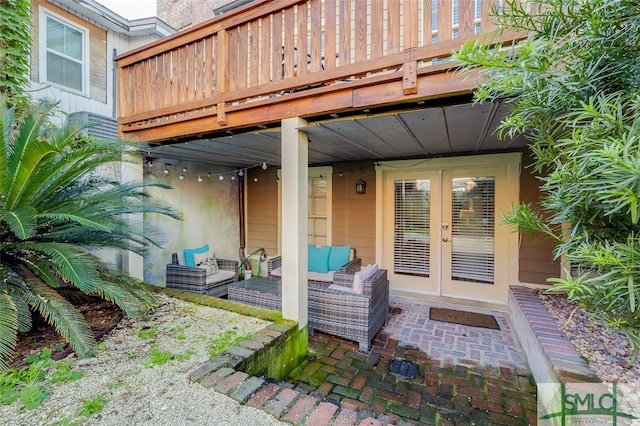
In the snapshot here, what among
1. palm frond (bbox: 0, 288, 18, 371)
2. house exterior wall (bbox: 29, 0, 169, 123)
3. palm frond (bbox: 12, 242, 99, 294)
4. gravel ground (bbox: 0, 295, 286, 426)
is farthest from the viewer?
house exterior wall (bbox: 29, 0, 169, 123)

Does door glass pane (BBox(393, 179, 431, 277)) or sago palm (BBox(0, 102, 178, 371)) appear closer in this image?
sago palm (BBox(0, 102, 178, 371))

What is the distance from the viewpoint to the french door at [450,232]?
15.0 ft

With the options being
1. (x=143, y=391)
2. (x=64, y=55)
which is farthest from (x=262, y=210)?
(x=143, y=391)

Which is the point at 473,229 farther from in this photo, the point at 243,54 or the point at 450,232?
the point at 243,54

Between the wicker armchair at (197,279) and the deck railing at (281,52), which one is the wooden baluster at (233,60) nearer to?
the deck railing at (281,52)

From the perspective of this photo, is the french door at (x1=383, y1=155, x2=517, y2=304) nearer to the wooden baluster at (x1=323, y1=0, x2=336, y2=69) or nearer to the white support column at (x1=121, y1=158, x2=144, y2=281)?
the wooden baluster at (x1=323, y1=0, x2=336, y2=69)

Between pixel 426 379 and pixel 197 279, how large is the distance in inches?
137

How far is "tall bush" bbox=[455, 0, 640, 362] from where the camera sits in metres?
1.17

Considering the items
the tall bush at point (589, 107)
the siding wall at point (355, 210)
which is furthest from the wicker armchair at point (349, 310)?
the tall bush at point (589, 107)

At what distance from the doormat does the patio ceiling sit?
2.50m

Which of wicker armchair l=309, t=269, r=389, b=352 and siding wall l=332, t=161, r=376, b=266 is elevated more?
siding wall l=332, t=161, r=376, b=266

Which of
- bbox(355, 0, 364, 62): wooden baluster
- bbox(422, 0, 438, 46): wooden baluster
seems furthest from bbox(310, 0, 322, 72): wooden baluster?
bbox(422, 0, 438, 46): wooden baluster

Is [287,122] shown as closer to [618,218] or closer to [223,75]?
[223,75]

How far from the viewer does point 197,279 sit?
14.9 ft
